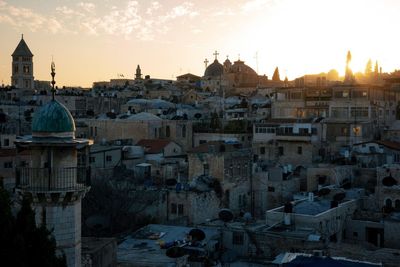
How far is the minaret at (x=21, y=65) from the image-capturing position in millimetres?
71250

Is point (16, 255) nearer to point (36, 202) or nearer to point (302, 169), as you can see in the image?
point (36, 202)

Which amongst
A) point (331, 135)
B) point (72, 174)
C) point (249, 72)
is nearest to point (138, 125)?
point (331, 135)

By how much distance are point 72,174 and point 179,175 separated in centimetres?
1926

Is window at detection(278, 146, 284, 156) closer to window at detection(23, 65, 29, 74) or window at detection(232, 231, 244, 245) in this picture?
window at detection(232, 231, 244, 245)

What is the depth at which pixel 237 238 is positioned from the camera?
21922mm

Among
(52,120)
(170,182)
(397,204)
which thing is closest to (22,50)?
(170,182)

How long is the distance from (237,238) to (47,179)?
12632 millimetres

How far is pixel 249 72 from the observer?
8525cm

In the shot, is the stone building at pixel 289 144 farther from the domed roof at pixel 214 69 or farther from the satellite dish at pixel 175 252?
the domed roof at pixel 214 69

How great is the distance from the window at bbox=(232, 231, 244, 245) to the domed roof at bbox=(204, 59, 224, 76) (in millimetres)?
60643

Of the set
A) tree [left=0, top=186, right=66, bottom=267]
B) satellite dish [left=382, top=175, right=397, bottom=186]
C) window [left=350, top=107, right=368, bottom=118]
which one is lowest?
satellite dish [left=382, top=175, right=397, bottom=186]

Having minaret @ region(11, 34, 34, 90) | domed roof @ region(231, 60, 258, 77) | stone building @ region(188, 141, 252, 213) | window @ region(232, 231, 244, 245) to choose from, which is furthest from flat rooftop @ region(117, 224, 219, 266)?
domed roof @ region(231, 60, 258, 77)

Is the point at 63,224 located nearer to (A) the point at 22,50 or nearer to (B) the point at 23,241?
(B) the point at 23,241

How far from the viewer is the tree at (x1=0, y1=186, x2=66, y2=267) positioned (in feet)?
26.4
